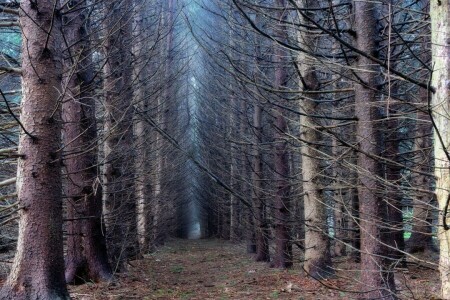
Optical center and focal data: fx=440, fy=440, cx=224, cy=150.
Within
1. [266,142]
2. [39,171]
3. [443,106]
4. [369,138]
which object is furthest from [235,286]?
[443,106]

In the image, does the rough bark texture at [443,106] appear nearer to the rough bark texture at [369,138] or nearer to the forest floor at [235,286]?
the rough bark texture at [369,138]

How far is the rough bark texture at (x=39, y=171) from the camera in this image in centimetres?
410

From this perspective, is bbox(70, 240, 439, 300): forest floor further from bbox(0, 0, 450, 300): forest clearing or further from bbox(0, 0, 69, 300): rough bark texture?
bbox(0, 0, 69, 300): rough bark texture

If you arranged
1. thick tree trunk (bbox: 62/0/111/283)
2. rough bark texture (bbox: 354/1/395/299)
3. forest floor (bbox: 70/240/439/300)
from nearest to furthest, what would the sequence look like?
rough bark texture (bbox: 354/1/395/299), forest floor (bbox: 70/240/439/300), thick tree trunk (bbox: 62/0/111/283)

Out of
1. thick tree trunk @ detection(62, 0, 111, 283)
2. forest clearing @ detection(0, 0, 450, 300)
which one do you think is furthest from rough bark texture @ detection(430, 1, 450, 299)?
thick tree trunk @ detection(62, 0, 111, 283)

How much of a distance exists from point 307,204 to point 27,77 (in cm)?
533

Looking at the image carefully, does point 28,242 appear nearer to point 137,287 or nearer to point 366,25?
point 137,287

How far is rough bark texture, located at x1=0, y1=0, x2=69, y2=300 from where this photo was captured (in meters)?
4.10

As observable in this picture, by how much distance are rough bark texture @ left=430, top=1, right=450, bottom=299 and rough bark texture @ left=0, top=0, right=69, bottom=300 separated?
314cm

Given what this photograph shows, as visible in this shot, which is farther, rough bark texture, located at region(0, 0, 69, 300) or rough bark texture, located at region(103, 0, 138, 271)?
rough bark texture, located at region(103, 0, 138, 271)

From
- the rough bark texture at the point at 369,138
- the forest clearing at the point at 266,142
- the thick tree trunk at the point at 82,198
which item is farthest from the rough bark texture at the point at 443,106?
the thick tree trunk at the point at 82,198

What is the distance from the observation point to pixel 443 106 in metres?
2.84

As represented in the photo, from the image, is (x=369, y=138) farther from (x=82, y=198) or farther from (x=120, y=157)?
(x=120, y=157)

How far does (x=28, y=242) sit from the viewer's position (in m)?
4.15
